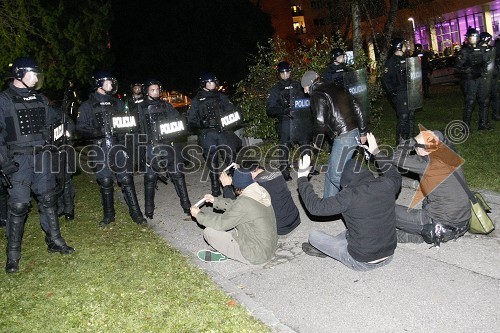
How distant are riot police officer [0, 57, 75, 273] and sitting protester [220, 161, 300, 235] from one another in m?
2.33

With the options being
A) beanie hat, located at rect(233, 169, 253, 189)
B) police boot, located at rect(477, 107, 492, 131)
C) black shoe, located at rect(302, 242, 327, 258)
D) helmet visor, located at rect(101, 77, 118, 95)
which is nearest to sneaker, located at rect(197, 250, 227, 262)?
black shoe, located at rect(302, 242, 327, 258)

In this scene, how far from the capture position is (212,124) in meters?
7.90

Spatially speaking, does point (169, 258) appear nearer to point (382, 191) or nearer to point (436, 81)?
point (382, 191)

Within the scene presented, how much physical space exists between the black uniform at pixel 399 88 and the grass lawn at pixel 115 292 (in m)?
5.63

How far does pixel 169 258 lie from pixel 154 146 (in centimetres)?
203

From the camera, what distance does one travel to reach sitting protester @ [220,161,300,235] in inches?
236

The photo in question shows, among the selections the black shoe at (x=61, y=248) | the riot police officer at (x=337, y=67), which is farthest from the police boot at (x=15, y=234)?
the riot police officer at (x=337, y=67)

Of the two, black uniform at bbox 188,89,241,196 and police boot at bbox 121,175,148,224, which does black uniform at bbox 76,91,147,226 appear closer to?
police boot at bbox 121,175,148,224

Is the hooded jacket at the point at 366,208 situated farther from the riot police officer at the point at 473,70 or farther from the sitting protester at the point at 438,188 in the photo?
the riot police officer at the point at 473,70

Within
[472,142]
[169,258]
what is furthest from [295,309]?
[472,142]

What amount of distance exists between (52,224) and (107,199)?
51.2 inches

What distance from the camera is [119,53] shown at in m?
37.1

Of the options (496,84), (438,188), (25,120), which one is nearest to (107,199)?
(25,120)

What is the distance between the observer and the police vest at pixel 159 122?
7.35m
